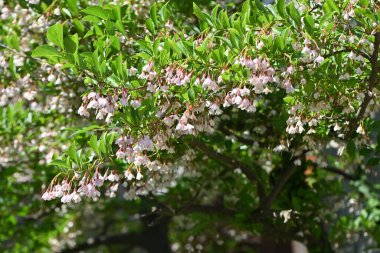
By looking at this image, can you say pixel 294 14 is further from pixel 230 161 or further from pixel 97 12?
pixel 230 161

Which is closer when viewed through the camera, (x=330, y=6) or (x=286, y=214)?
(x=330, y=6)

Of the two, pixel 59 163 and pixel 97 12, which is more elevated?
pixel 97 12

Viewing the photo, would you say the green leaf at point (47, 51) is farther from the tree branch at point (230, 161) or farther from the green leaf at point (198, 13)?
the tree branch at point (230, 161)

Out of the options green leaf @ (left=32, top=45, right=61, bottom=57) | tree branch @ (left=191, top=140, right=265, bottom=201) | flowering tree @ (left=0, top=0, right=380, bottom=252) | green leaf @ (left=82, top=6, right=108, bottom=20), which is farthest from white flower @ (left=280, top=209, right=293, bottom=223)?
green leaf @ (left=32, top=45, right=61, bottom=57)

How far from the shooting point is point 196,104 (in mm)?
3496

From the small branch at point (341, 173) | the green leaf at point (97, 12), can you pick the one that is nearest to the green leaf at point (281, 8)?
the green leaf at point (97, 12)

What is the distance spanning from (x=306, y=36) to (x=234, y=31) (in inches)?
14.4

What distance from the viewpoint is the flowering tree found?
3383mm

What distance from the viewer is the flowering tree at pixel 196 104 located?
3.38 meters

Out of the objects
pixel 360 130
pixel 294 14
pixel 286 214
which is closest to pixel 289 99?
pixel 360 130

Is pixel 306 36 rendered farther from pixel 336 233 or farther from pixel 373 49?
pixel 336 233

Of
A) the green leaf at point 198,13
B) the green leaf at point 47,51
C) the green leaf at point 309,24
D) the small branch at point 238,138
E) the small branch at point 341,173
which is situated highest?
the green leaf at point 309,24

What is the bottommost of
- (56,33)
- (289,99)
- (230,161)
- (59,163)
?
(230,161)

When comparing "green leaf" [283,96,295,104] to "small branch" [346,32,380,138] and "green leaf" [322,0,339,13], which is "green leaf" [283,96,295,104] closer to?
"small branch" [346,32,380,138]
